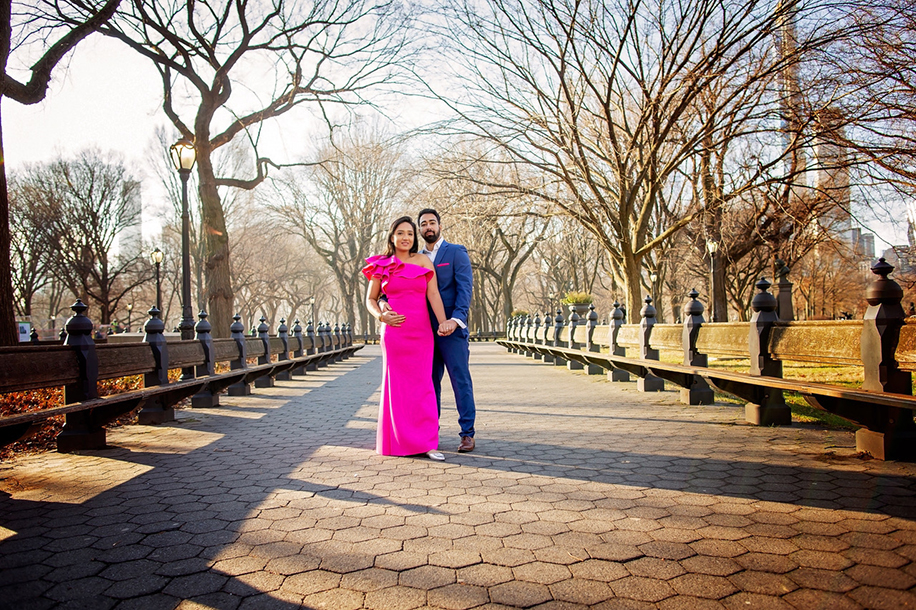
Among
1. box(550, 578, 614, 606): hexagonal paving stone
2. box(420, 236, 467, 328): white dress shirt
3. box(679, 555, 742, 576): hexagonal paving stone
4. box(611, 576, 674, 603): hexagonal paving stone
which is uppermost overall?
box(420, 236, 467, 328): white dress shirt

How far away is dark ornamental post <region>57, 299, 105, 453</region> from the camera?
5.20 m

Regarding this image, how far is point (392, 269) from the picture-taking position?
193 inches

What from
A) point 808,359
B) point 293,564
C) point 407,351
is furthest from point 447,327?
point 808,359

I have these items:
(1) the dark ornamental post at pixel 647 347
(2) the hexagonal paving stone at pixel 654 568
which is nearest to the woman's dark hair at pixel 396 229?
(2) the hexagonal paving stone at pixel 654 568

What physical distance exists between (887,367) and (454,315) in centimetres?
309

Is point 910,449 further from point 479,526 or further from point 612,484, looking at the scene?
point 479,526

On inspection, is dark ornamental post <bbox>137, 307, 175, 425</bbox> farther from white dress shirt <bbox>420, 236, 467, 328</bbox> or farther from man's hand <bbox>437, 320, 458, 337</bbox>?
man's hand <bbox>437, 320, 458, 337</bbox>

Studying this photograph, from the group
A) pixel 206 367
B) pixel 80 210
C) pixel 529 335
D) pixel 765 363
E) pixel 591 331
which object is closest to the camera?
pixel 765 363

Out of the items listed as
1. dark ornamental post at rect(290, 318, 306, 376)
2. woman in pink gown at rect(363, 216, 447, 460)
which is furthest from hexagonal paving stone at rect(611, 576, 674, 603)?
dark ornamental post at rect(290, 318, 306, 376)

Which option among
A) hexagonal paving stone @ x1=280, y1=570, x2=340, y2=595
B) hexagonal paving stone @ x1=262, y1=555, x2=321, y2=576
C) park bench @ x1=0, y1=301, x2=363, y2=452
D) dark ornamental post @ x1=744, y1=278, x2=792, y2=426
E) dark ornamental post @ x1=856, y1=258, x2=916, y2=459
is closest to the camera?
hexagonal paving stone @ x1=280, y1=570, x2=340, y2=595

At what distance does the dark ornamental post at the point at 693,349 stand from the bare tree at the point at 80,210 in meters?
34.1

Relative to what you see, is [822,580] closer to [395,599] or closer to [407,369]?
[395,599]

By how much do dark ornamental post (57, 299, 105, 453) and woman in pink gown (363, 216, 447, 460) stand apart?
2578 mm

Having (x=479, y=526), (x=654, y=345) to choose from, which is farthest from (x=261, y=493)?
(x=654, y=345)
